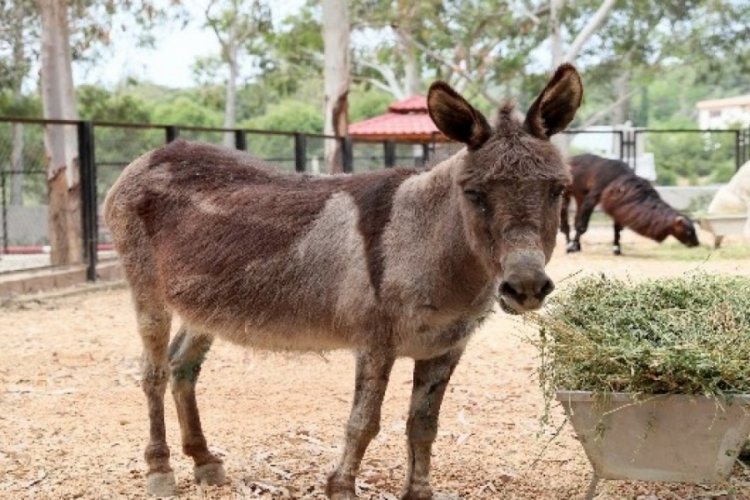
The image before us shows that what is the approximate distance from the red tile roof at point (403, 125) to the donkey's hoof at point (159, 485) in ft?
63.5

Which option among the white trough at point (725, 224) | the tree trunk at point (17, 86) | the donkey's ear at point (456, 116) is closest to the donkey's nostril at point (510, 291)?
the donkey's ear at point (456, 116)

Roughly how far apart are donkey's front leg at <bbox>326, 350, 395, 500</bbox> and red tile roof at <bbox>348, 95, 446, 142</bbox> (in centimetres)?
1986

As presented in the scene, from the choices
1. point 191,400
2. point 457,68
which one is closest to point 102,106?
point 457,68

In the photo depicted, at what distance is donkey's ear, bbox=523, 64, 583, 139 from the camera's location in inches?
156

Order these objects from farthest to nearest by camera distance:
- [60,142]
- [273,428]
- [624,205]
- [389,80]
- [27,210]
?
[389,80] → [27,210] → [624,205] → [60,142] → [273,428]

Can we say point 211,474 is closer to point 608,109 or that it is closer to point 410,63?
point 608,109

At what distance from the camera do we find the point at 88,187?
13.3m

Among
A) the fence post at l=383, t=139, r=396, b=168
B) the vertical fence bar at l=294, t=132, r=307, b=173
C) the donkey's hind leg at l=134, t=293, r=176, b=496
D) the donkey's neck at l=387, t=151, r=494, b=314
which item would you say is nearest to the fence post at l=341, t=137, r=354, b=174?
the vertical fence bar at l=294, t=132, r=307, b=173

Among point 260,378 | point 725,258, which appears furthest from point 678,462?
point 725,258

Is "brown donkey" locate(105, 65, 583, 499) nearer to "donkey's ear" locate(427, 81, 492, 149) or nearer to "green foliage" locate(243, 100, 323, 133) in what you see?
"donkey's ear" locate(427, 81, 492, 149)

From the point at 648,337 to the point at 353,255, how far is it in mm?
1248

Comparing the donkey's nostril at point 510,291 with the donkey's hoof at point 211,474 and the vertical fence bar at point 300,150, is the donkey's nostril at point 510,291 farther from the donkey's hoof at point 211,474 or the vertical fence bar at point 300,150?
the vertical fence bar at point 300,150

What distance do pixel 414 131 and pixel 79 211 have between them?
12.1 metres

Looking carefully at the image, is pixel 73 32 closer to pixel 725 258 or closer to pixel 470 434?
pixel 725 258
